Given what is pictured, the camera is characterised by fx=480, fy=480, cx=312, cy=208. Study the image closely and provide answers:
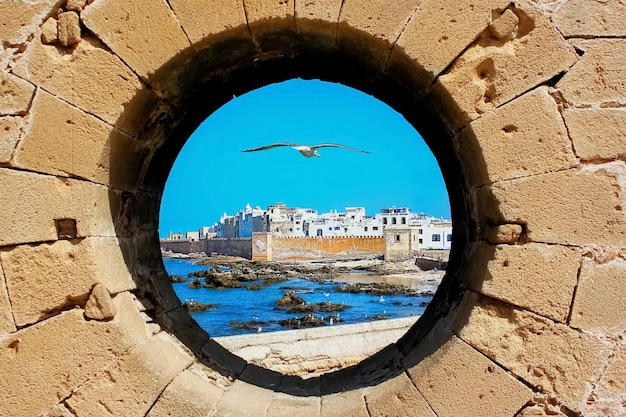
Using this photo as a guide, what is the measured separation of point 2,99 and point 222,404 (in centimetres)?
207

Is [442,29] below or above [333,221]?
below

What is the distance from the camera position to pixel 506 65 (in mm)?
2604

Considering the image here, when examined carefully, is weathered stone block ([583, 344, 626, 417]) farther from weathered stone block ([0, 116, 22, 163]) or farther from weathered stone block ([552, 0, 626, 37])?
weathered stone block ([0, 116, 22, 163])

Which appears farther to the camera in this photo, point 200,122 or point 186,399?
point 200,122

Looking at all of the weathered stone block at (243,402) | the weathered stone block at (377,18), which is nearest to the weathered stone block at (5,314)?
the weathered stone block at (243,402)

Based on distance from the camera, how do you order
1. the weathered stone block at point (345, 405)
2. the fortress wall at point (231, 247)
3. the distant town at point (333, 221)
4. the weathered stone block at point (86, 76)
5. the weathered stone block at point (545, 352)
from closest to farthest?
the weathered stone block at point (545, 352) < the weathered stone block at point (86, 76) < the weathered stone block at point (345, 405) < the fortress wall at point (231, 247) < the distant town at point (333, 221)

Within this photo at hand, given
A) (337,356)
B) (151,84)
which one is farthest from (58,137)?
(337,356)

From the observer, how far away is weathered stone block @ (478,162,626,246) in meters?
2.52

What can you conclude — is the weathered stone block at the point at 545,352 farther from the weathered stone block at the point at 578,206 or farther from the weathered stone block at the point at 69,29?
the weathered stone block at the point at 69,29

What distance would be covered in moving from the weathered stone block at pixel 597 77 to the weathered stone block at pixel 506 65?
0.24 ft

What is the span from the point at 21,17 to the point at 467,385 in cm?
315

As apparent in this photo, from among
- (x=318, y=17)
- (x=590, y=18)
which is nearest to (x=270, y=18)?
(x=318, y=17)

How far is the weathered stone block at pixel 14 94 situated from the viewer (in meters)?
2.58

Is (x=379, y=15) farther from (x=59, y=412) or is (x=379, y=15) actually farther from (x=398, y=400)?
(x=59, y=412)
